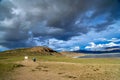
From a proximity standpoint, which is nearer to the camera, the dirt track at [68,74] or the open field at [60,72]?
the dirt track at [68,74]

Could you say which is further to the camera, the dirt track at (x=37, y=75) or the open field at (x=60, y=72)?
the open field at (x=60, y=72)

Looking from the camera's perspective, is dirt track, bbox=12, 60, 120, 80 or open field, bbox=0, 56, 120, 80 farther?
open field, bbox=0, 56, 120, 80

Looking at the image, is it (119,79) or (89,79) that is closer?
(119,79)

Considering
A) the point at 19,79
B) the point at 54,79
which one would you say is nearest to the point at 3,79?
the point at 19,79

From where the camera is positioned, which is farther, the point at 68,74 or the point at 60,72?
the point at 60,72

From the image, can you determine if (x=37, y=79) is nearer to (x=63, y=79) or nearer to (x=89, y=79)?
(x=63, y=79)

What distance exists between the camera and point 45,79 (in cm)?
2331

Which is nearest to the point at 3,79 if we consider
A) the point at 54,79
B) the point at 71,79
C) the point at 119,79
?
the point at 54,79

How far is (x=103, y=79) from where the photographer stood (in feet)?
74.0

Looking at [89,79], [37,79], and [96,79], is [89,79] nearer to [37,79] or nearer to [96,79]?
[96,79]

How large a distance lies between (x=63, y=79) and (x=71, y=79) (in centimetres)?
102

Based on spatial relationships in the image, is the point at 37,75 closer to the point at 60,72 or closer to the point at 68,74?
the point at 68,74

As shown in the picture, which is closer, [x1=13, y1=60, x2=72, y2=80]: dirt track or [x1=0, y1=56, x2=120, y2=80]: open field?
[x1=13, y1=60, x2=72, y2=80]: dirt track

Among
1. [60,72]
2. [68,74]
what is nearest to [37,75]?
[68,74]
